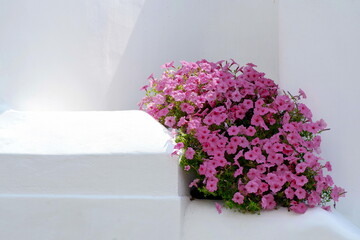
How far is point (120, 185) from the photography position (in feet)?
9.78

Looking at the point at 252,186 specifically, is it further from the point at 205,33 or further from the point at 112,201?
the point at 205,33

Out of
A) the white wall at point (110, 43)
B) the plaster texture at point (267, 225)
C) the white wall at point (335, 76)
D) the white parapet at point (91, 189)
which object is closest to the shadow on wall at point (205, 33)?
the white wall at point (110, 43)

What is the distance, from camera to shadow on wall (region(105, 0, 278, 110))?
13.1ft

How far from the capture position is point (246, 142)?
3.01 m

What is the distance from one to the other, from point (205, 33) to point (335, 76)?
46.7 inches

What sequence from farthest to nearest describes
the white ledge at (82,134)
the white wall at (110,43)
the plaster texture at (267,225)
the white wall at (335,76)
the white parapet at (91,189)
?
1. the white wall at (110,43)
2. the white wall at (335,76)
3. the white ledge at (82,134)
4. the white parapet at (91,189)
5. the plaster texture at (267,225)

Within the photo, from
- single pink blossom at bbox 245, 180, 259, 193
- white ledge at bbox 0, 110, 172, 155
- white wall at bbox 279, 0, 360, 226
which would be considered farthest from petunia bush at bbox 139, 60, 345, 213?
white wall at bbox 279, 0, 360, 226

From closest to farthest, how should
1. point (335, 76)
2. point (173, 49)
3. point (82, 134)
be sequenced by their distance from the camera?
point (82, 134)
point (335, 76)
point (173, 49)

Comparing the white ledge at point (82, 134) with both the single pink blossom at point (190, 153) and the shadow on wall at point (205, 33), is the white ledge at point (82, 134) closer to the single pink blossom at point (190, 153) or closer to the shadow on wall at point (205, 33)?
the single pink blossom at point (190, 153)

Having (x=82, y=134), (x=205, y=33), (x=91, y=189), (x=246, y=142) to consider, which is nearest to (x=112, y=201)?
(x=91, y=189)

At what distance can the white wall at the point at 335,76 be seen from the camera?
3.29 metres

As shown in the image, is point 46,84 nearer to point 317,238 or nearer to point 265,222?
point 265,222

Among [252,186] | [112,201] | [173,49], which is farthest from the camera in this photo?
[173,49]

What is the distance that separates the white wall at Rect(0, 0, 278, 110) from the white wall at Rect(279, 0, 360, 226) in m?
0.56
